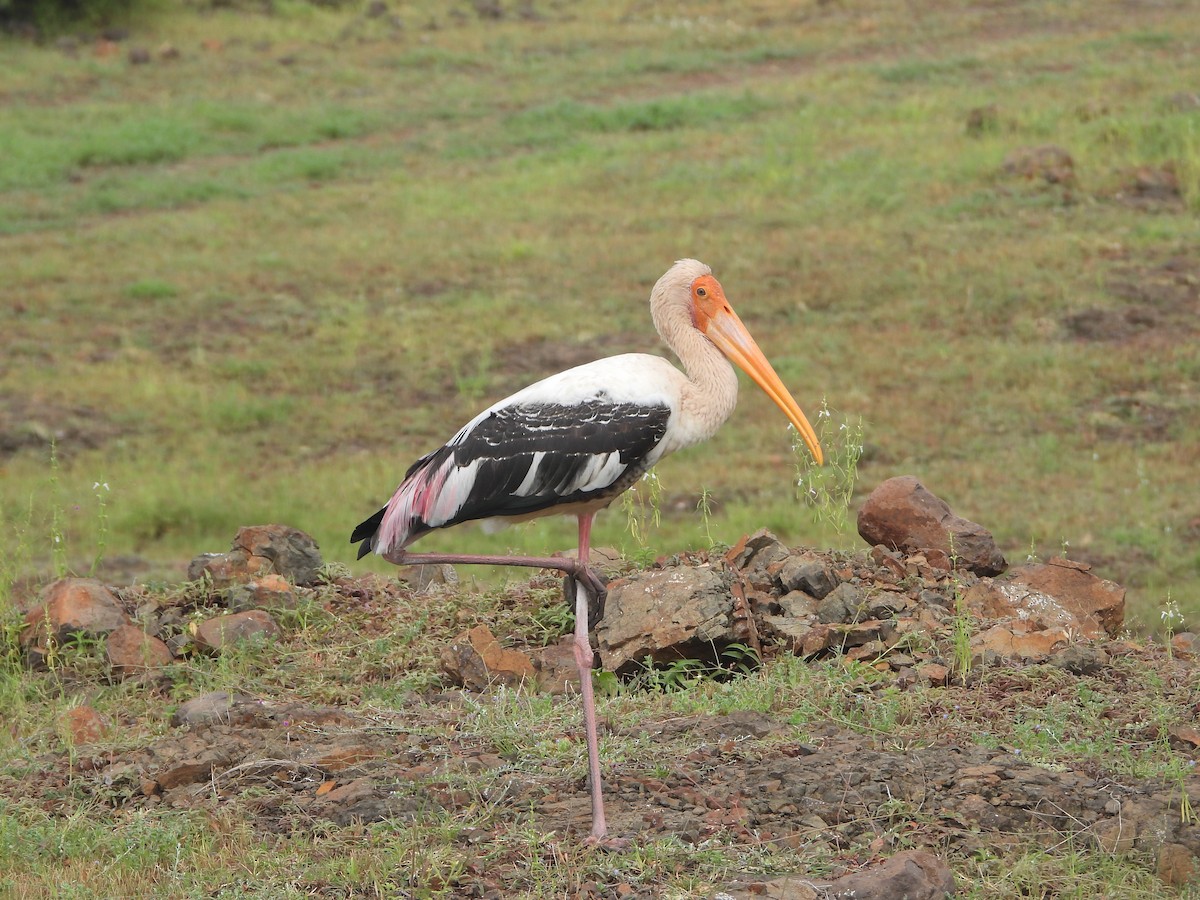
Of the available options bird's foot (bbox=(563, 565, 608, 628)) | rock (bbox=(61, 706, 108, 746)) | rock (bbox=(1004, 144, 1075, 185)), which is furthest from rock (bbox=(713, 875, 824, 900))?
rock (bbox=(1004, 144, 1075, 185))

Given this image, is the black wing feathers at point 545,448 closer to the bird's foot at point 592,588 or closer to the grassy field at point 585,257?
the bird's foot at point 592,588

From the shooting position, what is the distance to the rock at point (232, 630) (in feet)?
20.2

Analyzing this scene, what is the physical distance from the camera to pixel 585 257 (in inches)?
541

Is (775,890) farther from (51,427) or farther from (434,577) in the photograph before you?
(51,427)

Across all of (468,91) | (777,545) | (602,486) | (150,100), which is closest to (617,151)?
(468,91)

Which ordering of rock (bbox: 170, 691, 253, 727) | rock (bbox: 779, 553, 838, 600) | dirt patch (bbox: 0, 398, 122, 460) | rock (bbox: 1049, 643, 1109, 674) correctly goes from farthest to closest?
dirt patch (bbox: 0, 398, 122, 460), rock (bbox: 779, 553, 838, 600), rock (bbox: 1049, 643, 1109, 674), rock (bbox: 170, 691, 253, 727)

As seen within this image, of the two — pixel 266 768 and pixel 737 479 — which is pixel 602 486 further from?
pixel 737 479

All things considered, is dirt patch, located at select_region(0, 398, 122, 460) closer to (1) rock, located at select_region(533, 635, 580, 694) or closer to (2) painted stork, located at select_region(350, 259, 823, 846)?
(1) rock, located at select_region(533, 635, 580, 694)

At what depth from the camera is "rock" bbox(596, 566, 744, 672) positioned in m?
5.66

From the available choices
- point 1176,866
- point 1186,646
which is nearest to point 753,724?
point 1176,866

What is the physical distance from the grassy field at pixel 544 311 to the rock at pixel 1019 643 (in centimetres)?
35

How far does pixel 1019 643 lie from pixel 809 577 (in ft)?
2.62

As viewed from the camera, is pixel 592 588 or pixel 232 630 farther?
pixel 232 630

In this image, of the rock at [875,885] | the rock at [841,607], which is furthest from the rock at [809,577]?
the rock at [875,885]
